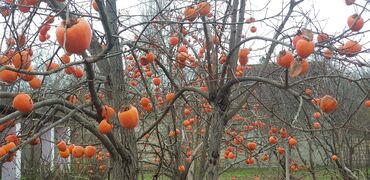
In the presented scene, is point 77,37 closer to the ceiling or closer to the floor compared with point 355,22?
closer to the floor

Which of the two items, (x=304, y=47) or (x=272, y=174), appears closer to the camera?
(x=304, y=47)

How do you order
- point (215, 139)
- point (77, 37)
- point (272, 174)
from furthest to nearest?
1. point (272, 174)
2. point (215, 139)
3. point (77, 37)

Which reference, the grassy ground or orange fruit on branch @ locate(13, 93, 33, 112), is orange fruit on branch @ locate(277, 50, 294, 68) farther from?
the grassy ground

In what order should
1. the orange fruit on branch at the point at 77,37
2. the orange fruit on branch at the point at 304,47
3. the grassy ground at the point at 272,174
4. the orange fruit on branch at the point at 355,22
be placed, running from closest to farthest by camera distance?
1. the orange fruit on branch at the point at 77,37
2. the orange fruit on branch at the point at 304,47
3. the orange fruit on branch at the point at 355,22
4. the grassy ground at the point at 272,174

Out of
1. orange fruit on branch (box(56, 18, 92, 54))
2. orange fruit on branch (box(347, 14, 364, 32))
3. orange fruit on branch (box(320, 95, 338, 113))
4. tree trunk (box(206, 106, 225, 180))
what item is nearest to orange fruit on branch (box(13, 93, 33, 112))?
orange fruit on branch (box(56, 18, 92, 54))

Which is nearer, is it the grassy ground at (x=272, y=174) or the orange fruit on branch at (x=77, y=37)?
the orange fruit on branch at (x=77, y=37)

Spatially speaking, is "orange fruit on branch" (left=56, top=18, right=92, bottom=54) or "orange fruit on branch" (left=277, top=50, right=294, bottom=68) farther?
"orange fruit on branch" (left=277, top=50, right=294, bottom=68)

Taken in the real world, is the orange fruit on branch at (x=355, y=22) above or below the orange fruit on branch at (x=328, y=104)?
above

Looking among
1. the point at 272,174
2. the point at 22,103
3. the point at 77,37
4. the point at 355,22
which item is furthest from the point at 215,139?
the point at 272,174

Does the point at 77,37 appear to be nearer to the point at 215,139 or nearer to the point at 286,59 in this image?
the point at 286,59

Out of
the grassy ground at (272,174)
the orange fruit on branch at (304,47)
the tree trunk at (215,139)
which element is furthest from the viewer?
the grassy ground at (272,174)

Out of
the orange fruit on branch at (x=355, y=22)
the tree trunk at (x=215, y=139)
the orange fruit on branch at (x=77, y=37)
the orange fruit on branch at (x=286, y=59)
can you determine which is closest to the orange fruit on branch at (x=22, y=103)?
the orange fruit on branch at (x=77, y=37)

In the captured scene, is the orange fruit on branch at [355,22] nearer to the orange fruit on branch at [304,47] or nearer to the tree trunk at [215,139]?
the orange fruit on branch at [304,47]

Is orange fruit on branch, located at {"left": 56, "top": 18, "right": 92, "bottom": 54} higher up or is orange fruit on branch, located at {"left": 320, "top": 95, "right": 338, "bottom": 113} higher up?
orange fruit on branch, located at {"left": 56, "top": 18, "right": 92, "bottom": 54}
